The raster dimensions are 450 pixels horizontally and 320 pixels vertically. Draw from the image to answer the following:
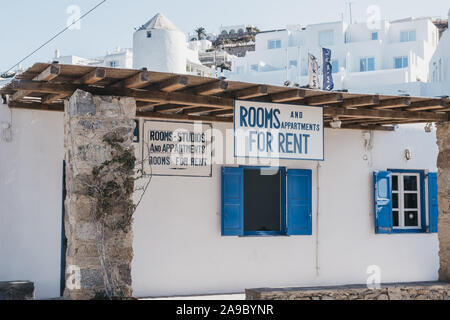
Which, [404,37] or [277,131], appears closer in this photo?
[277,131]

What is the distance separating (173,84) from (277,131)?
155 centimetres

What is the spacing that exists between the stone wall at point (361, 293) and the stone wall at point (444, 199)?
583mm

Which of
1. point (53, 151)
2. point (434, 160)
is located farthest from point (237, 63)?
point (53, 151)

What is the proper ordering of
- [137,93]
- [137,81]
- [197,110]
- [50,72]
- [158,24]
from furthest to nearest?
[158,24] < [197,110] < [137,93] < [137,81] < [50,72]

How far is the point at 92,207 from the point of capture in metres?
6.58

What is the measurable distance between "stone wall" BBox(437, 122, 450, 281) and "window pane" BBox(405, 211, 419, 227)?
1.97m

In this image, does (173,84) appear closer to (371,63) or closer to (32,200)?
(32,200)

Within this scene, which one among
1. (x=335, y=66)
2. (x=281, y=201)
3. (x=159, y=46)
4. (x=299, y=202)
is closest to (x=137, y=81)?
(x=281, y=201)

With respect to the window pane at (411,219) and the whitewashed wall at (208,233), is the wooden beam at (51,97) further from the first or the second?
the window pane at (411,219)

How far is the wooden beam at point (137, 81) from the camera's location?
641 cm

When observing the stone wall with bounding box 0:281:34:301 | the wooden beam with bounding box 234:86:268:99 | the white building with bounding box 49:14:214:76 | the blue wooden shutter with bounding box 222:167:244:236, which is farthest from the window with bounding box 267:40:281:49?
the stone wall with bounding box 0:281:34:301

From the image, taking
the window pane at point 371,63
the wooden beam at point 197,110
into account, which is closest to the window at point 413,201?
the wooden beam at point 197,110
